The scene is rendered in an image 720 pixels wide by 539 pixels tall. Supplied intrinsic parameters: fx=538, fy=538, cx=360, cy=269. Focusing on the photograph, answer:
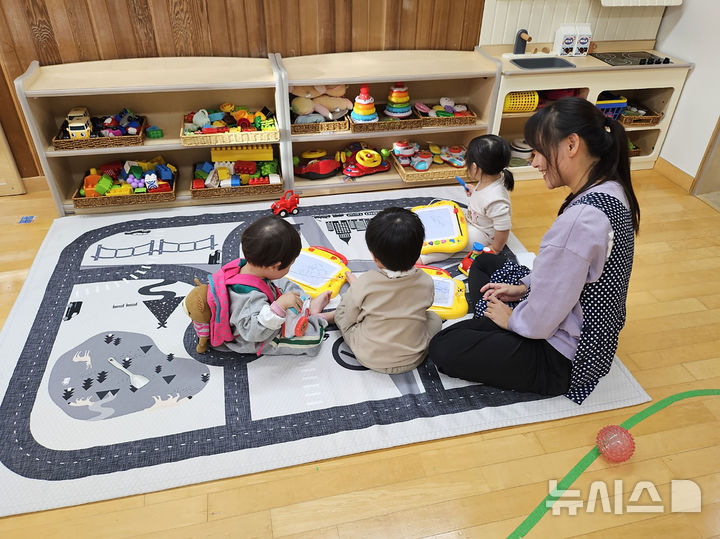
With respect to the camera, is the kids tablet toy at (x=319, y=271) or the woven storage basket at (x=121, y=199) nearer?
the kids tablet toy at (x=319, y=271)

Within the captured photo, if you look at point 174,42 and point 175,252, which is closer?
point 175,252

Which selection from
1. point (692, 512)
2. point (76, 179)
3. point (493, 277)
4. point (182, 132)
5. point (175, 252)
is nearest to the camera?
point (692, 512)

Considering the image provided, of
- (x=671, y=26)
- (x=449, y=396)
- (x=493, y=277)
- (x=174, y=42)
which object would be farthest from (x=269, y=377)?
(x=671, y=26)

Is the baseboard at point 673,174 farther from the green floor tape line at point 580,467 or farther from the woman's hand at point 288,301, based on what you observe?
the woman's hand at point 288,301

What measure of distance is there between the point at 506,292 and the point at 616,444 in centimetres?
58

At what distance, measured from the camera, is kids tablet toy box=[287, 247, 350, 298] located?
2223 mm

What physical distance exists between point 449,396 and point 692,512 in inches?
29.2

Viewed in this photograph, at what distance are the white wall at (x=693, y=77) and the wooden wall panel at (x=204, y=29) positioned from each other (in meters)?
1.18

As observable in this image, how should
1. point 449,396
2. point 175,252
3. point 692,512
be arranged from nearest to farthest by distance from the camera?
point 692,512, point 449,396, point 175,252

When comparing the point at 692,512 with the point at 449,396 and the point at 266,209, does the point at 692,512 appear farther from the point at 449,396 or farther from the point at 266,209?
the point at 266,209

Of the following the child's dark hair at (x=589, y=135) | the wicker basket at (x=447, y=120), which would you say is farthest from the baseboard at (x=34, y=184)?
the child's dark hair at (x=589, y=135)

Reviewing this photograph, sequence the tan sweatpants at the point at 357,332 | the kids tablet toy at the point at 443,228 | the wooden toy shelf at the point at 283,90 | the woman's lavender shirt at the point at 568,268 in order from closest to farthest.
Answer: the woman's lavender shirt at the point at 568,268, the tan sweatpants at the point at 357,332, the kids tablet toy at the point at 443,228, the wooden toy shelf at the point at 283,90

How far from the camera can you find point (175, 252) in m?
2.45

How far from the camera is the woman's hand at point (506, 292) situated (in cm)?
188
